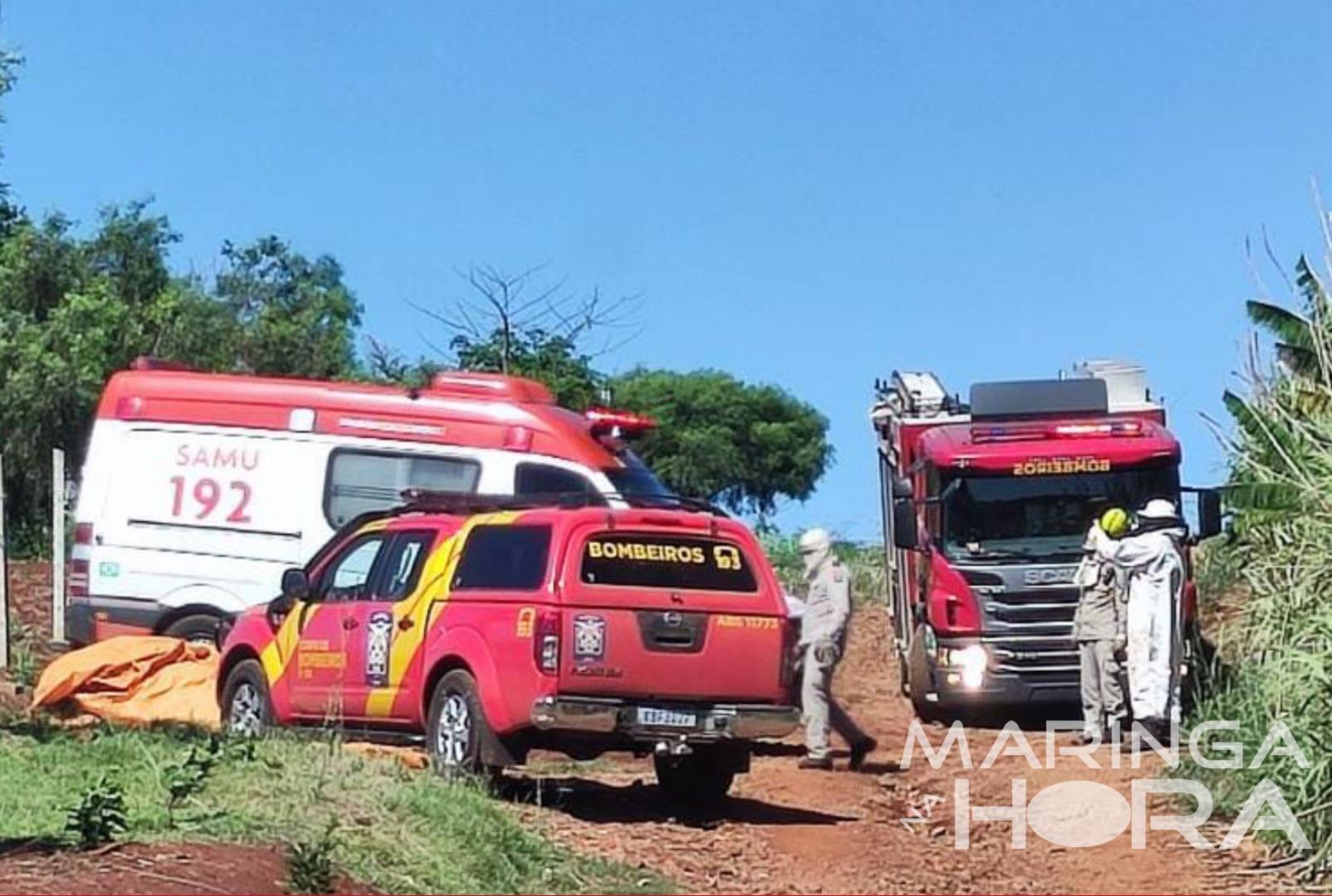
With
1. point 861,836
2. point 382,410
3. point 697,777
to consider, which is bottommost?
Result: point 861,836

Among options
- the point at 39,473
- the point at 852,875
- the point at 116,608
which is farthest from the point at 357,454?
the point at 39,473

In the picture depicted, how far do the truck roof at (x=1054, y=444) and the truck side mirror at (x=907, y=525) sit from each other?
0.52 m

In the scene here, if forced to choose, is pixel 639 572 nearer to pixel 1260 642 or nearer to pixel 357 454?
pixel 1260 642

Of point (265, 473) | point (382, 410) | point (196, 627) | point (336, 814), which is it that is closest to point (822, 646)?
point (382, 410)

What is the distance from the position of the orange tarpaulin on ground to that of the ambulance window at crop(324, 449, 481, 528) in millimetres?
2177

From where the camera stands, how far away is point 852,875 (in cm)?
1256

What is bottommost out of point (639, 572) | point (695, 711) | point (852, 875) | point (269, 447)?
point (852, 875)

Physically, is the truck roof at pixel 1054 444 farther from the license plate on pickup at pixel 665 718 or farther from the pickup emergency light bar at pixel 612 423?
the license plate on pickup at pixel 665 718

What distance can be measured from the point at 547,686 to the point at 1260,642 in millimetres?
4103

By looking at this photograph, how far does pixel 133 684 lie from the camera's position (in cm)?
1778

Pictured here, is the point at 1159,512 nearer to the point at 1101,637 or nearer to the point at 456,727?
the point at 1101,637

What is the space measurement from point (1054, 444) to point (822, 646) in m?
4.71

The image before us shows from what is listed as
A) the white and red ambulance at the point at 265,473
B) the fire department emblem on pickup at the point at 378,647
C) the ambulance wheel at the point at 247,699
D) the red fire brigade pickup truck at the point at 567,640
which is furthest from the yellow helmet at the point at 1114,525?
the ambulance wheel at the point at 247,699

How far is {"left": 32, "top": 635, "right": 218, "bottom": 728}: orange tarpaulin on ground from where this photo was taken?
1725cm
